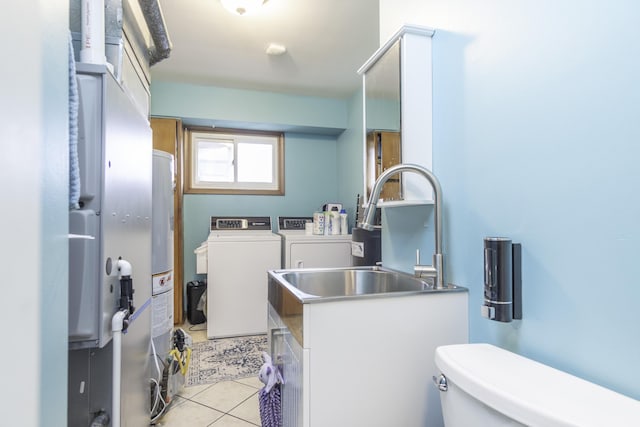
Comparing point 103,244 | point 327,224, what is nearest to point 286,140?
point 327,224

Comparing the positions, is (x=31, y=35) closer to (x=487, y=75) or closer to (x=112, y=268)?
(x=112, y=268)

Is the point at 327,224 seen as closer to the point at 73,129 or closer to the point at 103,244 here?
the point at 103,244

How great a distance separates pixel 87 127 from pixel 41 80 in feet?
1.03

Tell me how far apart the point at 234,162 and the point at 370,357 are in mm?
3077

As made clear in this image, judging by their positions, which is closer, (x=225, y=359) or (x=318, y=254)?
(x=225, y=359)

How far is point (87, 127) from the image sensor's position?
2.79ft

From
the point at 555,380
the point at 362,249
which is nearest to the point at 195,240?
the point at 362,249

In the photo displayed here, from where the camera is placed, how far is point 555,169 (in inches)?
33.4

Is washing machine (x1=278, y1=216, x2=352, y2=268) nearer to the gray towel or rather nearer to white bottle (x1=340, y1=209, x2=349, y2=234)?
white bottle (x1=340, y1=209, x2=349, y2=234)

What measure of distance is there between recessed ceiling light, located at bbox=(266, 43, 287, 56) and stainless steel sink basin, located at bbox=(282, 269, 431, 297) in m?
1.86

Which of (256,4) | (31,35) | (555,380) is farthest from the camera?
(256,4)

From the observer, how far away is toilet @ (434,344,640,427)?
1.92ft

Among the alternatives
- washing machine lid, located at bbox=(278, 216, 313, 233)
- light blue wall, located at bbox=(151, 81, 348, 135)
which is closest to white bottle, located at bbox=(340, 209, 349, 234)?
washing machine lid, located at bbox=(278, 216, 313, 233)

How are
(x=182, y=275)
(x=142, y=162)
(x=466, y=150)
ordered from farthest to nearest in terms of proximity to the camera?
(x=182, y=275), (x=142, y=162), (x=466, y=150)
